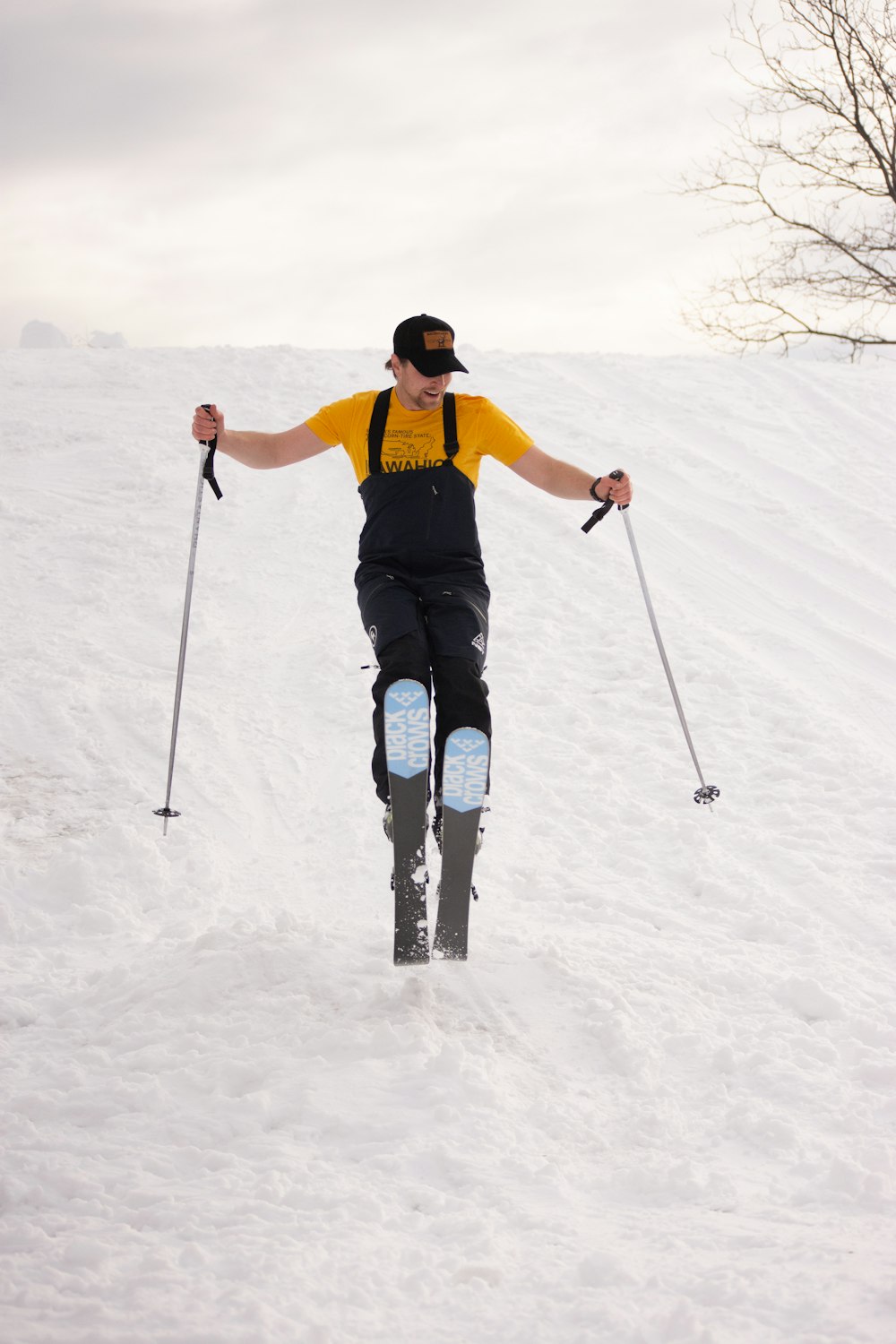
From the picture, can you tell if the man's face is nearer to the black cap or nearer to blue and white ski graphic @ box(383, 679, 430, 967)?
the black cap

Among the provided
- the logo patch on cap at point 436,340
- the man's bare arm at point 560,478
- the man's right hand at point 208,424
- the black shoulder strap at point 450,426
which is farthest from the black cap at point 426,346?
the man's right hand at point 208,424

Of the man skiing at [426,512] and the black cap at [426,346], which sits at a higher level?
the black cap at [426,346]

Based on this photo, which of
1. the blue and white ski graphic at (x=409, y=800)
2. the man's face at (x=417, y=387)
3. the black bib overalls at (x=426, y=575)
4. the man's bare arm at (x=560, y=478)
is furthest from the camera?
the man's bare arm at (x=560, y=478)

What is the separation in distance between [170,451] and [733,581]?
18.6 ft

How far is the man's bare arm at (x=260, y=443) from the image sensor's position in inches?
165

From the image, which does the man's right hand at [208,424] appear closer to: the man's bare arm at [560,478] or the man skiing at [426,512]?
the man skiing at [426,512]

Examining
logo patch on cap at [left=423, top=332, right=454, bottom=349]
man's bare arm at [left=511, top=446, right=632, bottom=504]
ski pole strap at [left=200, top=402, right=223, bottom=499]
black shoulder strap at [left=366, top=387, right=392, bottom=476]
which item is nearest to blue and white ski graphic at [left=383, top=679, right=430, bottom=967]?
black shoulder strap at [left=366, top=387, right=392, bottom=476]

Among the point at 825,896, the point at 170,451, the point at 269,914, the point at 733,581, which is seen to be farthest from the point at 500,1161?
the point at 170,451

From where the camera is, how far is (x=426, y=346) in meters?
3.87

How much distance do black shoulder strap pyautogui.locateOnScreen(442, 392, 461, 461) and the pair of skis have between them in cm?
96

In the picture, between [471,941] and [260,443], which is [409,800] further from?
[260,443]

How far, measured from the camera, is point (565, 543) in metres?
9.44

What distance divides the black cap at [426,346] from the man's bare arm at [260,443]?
1.70ft

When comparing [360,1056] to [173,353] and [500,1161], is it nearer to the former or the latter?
[500,1161]
